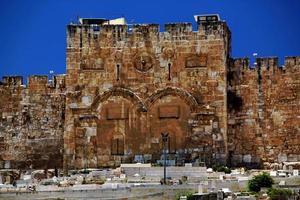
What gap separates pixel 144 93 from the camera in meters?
48.1

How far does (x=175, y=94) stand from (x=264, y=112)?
4.23 meters

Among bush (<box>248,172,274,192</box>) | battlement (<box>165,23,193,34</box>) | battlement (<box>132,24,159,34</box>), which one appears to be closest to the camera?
bush (<box>248,172,274,192</box>)

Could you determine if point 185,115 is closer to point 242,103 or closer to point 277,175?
point 242,103

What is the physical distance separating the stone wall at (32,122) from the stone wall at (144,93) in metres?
1.52

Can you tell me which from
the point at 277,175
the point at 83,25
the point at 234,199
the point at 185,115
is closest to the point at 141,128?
the point at 185,115

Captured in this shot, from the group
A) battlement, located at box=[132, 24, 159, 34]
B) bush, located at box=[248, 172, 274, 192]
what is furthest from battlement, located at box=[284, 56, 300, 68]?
bush, located at box=[248, 172, 274, 192]

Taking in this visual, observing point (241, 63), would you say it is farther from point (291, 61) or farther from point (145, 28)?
point (145, 28)

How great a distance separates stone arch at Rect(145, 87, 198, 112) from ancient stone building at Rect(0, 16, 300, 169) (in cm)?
5

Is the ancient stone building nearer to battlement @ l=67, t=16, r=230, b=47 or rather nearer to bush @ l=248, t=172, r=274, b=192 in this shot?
battlement @ l=67, t=16, r=230, b=47

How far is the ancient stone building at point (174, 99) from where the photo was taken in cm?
4741

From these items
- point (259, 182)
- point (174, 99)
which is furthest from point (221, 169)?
point (259, 182)

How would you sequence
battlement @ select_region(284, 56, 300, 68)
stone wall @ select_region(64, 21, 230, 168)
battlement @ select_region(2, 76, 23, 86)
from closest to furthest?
stone wall @ select_region(64, 21, 230, 168) → battlement @ select_region(284, 56, 300, 68) → battlement @ select_region(2, 76, 23, 86)

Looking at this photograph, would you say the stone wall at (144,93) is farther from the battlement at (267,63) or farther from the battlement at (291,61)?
the battlement at (291,61)

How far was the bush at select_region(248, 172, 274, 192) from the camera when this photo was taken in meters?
38.1
